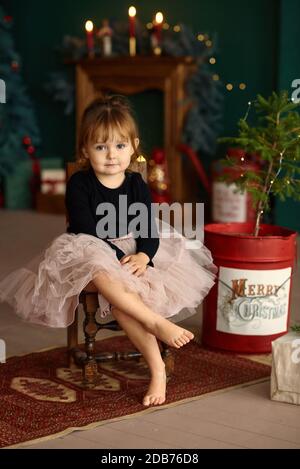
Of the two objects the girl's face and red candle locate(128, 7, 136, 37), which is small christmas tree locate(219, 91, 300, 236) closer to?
the girl's face

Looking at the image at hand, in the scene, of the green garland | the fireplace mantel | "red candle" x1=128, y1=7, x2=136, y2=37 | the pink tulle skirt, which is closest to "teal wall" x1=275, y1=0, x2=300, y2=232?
the green garland

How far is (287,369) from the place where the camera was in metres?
2.51

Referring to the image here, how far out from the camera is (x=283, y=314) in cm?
303

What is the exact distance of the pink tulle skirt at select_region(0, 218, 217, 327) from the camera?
2.56m

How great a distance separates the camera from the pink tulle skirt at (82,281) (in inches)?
101

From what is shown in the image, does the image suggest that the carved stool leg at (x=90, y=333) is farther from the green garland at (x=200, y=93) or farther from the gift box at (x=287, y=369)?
the green garland at (x=200, y=93)

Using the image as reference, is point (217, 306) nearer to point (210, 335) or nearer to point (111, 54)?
point (210, 335)

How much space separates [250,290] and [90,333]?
655 mm

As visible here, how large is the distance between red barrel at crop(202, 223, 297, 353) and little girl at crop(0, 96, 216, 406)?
11 cm

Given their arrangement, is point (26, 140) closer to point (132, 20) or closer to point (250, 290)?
point (132, 20)

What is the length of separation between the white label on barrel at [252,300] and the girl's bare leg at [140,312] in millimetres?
532

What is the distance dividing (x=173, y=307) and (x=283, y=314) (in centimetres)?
58

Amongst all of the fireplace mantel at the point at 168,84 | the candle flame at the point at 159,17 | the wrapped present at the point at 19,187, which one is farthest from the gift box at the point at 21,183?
the candle flame at the point at 159,17
